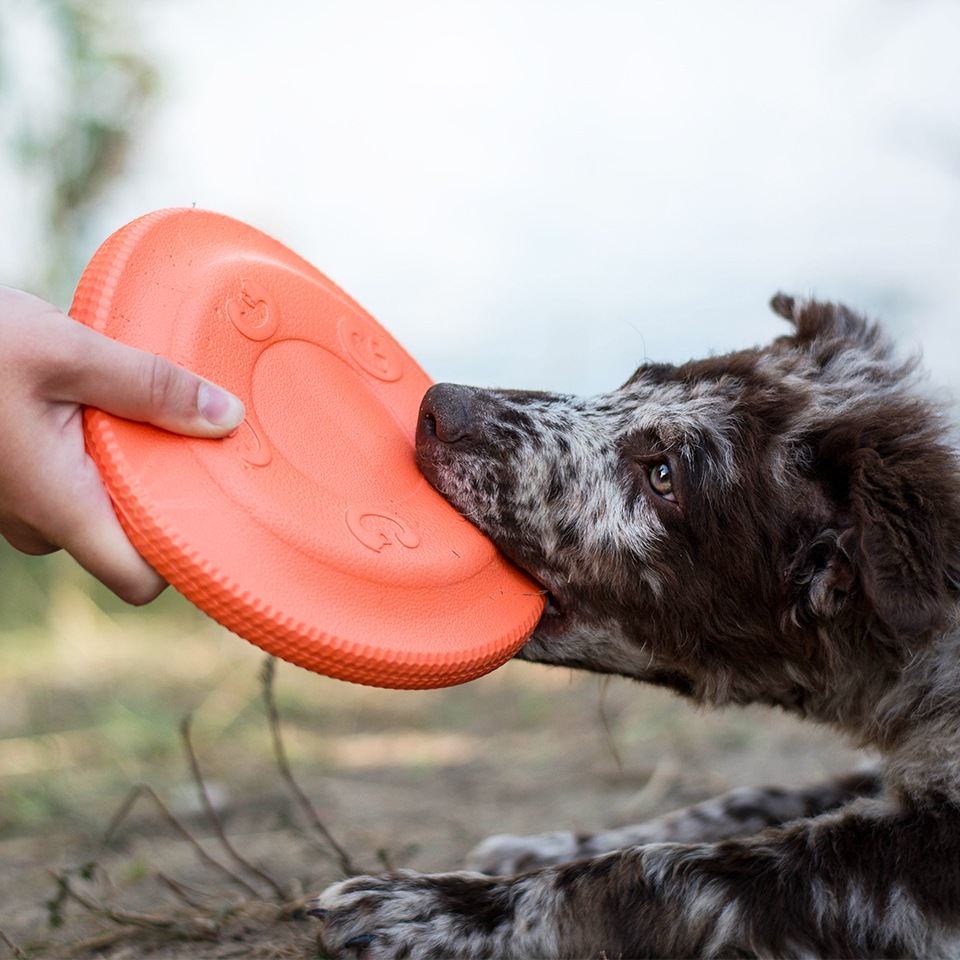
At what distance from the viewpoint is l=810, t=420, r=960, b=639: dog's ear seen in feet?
8.15

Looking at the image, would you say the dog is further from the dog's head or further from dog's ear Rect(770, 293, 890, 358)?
dog's ear Rect(770, 293, 890, 358)

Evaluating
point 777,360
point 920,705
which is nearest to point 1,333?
point 777,360

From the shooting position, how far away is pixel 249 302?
311cm

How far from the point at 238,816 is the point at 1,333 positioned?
304 cm

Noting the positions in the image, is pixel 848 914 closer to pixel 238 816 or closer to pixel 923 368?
pixel 923 368

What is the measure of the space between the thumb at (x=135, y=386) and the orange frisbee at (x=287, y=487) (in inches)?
1.9

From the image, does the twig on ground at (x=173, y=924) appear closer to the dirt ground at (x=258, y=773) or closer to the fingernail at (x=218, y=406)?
the dirt ground at (x=258, y=773)

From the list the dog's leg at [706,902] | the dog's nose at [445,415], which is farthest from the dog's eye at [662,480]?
the dog's leg at [706,902]

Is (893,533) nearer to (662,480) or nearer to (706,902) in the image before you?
(662,480)

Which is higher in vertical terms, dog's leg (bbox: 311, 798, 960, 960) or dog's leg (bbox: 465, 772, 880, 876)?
dog's leg (bbox: 311, 798, 960, 960)

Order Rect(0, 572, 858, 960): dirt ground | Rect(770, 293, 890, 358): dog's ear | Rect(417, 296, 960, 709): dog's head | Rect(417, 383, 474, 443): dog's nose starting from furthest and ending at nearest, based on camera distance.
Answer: Rect(770, 293, 890, 358): dog's ear → Rect(0, 572, 858, 960): dirt ground → Rect(417, 383, 474, 443): dog's nose → Rect(417, 296, 960, 709): dog's head

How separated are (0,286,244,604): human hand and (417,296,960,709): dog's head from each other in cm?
103

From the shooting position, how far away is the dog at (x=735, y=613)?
8.98ft

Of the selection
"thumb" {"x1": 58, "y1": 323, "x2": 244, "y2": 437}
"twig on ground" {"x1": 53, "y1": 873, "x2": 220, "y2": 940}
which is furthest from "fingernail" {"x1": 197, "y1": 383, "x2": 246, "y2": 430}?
"twig on ground" {"x1": 53, "y1": 873, "x2": 220, "y2": 940}
